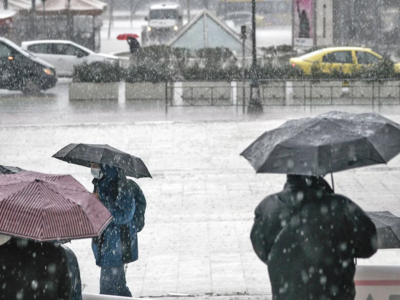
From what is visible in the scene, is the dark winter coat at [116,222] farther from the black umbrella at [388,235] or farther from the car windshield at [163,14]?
the car windshield at [163,14]

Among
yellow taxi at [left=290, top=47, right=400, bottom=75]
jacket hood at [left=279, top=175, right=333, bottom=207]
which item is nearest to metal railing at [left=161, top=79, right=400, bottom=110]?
yellow taxi at [left=290, top=47, right=400, bottom=75]

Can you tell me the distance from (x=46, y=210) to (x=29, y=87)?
19930mm

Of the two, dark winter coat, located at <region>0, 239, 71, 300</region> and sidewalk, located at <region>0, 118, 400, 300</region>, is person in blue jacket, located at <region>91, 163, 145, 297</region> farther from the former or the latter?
dark winter coat, located at <region>0, 239, 71, 300</region>

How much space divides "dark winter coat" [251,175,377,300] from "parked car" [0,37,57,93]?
2020 cm

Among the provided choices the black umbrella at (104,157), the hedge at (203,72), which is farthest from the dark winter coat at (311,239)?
the hedge at (203,72)

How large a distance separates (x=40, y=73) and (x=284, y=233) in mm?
20378

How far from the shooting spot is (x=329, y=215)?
4.65 meters

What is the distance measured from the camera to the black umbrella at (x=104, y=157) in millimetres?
6770

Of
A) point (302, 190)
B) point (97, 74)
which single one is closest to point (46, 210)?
point (302, 190)

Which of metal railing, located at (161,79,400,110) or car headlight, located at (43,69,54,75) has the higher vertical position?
car headlight, located at (43,69,54,75)

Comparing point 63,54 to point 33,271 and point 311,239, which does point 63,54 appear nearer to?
point 33,271

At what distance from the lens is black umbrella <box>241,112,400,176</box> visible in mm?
4750

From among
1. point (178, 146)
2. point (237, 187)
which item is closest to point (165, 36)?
point (178, 146)

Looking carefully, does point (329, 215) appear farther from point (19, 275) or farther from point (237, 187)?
point (237, 187)
